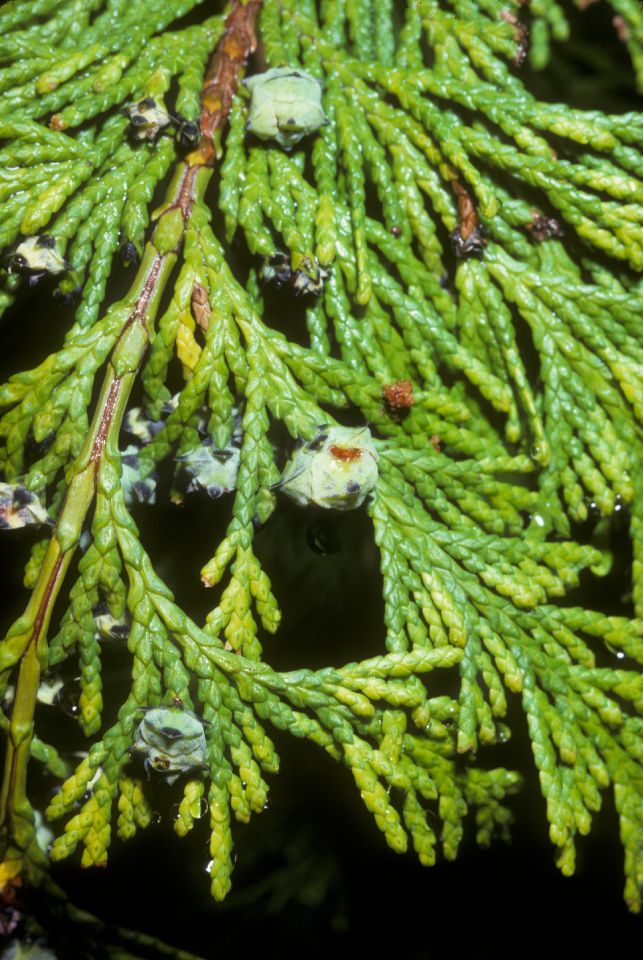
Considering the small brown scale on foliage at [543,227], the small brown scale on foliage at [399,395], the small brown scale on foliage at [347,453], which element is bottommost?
the small brown scale on foliage at [399,395]

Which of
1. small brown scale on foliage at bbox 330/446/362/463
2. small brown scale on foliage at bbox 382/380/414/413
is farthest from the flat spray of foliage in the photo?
small brown scale on foliage at bbox 330/446/362/463

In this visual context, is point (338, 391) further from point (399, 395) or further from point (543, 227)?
point (543, 227)

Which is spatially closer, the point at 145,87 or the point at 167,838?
the point at 145,87

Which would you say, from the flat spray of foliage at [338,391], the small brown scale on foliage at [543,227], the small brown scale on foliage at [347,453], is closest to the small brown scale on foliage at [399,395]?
the flat spray of foliage at [338,391]

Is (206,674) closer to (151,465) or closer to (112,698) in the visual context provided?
(151,465)

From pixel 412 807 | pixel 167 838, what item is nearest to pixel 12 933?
pixel 412 807

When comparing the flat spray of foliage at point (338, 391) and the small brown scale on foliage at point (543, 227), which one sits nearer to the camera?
the flat spray of foliage at point (338, 391)

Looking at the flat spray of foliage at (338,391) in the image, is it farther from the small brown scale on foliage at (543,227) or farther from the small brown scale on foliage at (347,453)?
the small brown scale on foliage at (347,453)

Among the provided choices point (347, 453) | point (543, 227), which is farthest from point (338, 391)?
point (543, 227)
